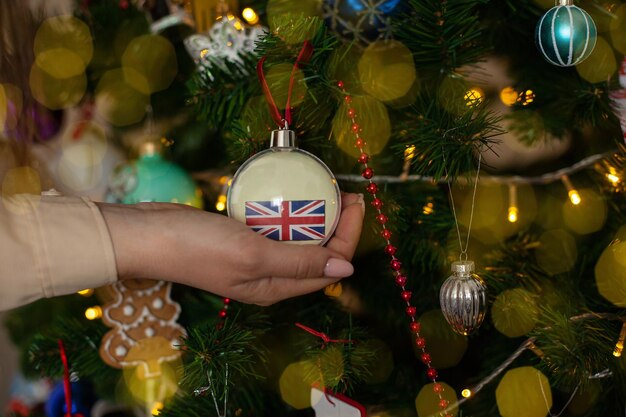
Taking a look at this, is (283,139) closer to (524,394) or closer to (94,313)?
(524,394)

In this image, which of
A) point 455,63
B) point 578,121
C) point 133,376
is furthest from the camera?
point 133,376

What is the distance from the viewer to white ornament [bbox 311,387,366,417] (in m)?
0.63

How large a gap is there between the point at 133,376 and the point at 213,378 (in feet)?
1.15

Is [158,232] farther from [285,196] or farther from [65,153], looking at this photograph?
[65,153]

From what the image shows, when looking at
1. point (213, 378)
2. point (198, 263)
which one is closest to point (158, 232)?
point (198, 263)

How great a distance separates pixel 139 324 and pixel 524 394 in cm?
51

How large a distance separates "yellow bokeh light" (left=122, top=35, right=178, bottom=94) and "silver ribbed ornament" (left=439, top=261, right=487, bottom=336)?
0.57m

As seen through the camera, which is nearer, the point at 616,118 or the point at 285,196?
the point at 285,196

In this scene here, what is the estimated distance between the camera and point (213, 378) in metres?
0.64

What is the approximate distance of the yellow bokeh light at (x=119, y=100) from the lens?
0.97m

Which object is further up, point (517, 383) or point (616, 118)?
point (616, 118)

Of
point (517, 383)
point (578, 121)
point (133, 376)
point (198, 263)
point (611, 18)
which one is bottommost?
point (133, 376)

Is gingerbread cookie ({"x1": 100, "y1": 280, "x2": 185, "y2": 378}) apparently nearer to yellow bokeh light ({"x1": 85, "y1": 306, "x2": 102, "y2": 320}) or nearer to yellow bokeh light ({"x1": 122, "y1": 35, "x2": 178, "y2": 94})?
yellow bokeh light ({"x1": 85, "y1": 306, "x2": 102, "y2": 320})

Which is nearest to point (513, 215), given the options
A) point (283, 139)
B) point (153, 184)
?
point (283, 139)
